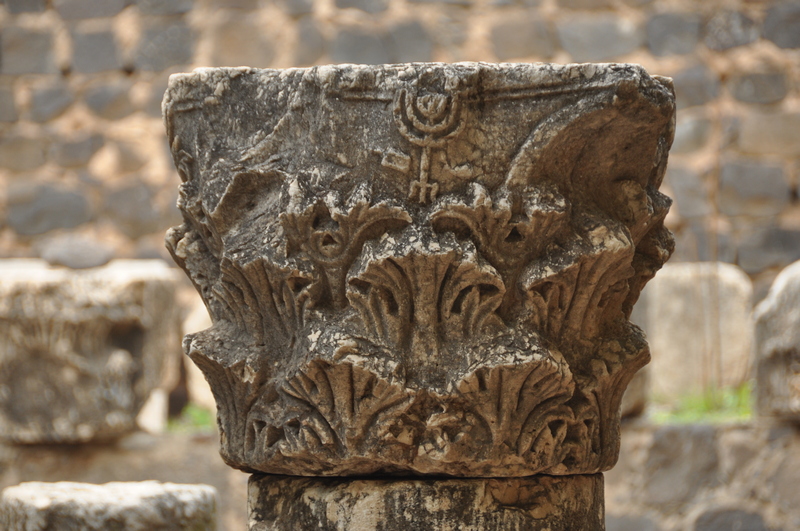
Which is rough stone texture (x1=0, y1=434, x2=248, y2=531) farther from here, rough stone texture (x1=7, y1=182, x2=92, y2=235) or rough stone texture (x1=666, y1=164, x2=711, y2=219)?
rough stone texture (x1=666, y1=164, x2=711, y2=219)

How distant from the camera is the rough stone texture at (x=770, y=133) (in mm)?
5582

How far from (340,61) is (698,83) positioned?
205 cm

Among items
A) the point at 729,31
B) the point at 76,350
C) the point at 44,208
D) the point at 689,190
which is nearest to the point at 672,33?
the point at 729,31

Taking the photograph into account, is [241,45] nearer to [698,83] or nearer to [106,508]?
[698,83]

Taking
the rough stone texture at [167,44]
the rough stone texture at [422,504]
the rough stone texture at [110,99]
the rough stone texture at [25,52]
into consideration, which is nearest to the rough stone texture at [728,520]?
the rough stone texture at [422,504]

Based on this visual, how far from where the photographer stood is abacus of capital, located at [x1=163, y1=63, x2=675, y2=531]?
1819 millimetres

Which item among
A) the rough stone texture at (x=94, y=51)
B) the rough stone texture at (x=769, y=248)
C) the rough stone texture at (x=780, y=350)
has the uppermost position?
the rough stone texture at (x=94, y=51)

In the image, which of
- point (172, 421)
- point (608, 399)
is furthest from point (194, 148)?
point (172, 421)

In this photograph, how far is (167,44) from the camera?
236 inches

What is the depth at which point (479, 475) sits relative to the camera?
1.92 meters

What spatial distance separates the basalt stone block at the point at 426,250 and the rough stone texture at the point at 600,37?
3.95 metres

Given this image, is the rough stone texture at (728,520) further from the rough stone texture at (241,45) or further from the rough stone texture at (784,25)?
the rough stone texture at (241,45)

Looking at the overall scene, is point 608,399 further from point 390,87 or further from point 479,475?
point 390,87

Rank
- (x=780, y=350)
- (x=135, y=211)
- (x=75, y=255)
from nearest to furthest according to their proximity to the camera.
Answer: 1. (x=780, y=350)
2. (x=75, y=255)
3. (x=135, y=211)
